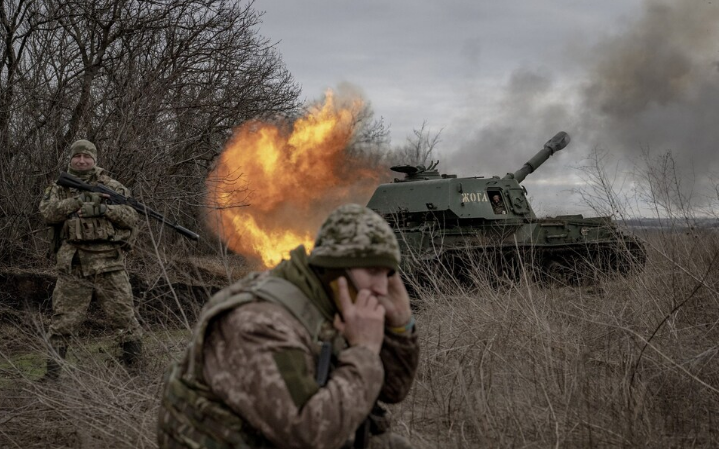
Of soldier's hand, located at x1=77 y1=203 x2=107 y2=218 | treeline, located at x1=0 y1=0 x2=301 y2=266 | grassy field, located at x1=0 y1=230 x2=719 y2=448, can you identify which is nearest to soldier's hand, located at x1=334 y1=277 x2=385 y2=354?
grassy field, located at x1=0 y1=230 x2=719 y2=448

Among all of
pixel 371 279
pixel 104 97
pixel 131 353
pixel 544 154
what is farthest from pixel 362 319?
pixel 544 154

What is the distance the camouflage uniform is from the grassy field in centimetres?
135

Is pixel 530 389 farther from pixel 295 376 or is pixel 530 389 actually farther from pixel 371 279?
pixel 295 376

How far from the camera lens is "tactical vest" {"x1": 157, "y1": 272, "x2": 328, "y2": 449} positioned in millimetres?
2014

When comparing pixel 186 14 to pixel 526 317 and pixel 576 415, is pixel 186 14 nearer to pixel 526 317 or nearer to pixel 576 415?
pixel 526 317

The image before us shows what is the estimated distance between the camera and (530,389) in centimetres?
400

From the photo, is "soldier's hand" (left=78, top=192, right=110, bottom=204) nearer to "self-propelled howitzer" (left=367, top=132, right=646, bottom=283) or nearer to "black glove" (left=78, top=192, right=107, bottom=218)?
"black glove" (left=78, top=192, right=107, bottom=218)

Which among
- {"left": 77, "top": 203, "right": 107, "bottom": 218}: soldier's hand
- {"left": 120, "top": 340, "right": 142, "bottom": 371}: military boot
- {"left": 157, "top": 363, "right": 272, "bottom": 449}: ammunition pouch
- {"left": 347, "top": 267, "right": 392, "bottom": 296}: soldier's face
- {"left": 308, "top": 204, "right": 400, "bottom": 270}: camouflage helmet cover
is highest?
{"left": 77, "top": 203, "right": 107, "bottom": 218}: soldier's hand

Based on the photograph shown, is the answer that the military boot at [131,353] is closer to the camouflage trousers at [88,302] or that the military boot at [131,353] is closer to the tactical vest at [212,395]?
the camouflage trousers at [88,302]

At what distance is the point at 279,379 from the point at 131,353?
4264 millimetres

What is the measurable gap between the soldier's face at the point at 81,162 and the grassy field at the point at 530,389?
1616mm

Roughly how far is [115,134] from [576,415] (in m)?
8.32

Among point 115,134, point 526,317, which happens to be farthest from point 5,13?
point 526,317

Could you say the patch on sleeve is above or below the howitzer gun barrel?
below
